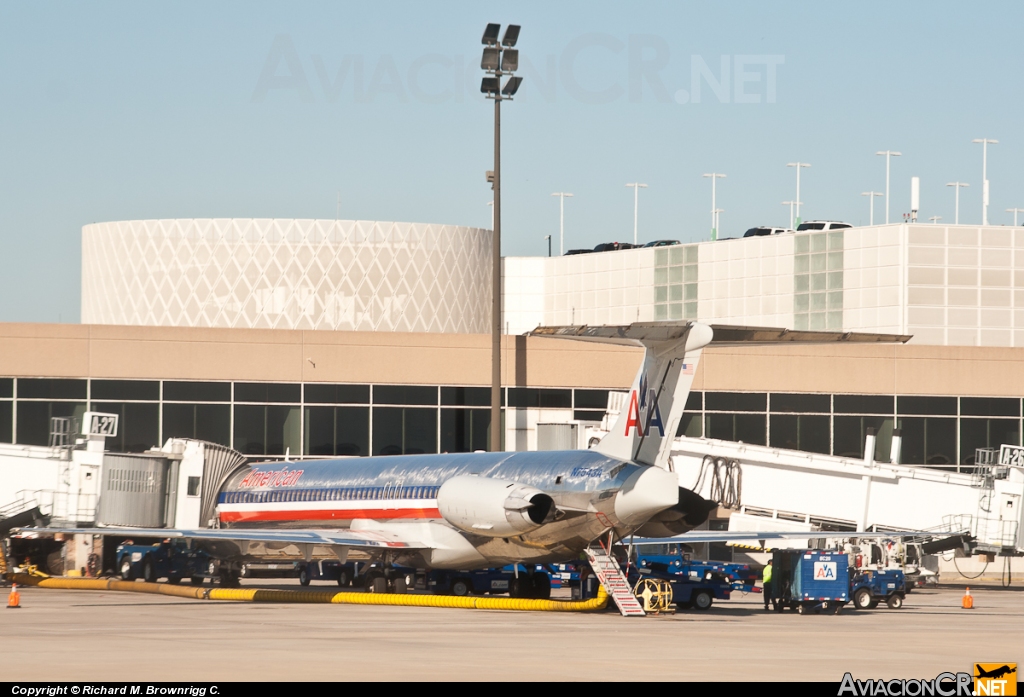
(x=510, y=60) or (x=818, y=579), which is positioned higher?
(x=510, y=60)

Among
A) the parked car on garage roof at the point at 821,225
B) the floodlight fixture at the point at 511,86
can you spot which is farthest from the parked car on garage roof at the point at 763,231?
the floodlight fixture at the point at 511,86

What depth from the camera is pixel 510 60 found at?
45.5 metres

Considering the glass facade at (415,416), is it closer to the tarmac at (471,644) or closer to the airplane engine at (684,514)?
the tarmac at (471,644)

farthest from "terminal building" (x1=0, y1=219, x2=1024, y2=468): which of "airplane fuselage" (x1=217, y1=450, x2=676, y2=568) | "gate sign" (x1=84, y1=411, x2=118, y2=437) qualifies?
"gate sign" (x1=84, y1=411, x2=118, y2=437)

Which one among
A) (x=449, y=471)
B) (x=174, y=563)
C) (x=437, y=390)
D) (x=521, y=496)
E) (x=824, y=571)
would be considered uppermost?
(x=437, y=390)

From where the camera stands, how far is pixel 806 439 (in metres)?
56.6

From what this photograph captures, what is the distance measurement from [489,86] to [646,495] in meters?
21.9

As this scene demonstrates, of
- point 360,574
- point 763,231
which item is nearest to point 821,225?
point 763,231

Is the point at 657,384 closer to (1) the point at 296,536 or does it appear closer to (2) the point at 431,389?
(1) the point at 296,536

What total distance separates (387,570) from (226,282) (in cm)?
6530

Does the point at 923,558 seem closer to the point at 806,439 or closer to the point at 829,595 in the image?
the point at 806,439

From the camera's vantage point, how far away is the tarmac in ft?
54.7

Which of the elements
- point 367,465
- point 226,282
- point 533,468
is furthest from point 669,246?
point 533,468

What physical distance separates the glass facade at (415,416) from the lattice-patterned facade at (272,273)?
4350cm
